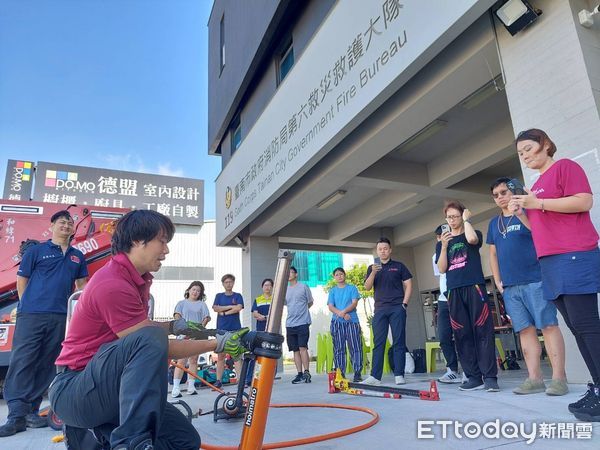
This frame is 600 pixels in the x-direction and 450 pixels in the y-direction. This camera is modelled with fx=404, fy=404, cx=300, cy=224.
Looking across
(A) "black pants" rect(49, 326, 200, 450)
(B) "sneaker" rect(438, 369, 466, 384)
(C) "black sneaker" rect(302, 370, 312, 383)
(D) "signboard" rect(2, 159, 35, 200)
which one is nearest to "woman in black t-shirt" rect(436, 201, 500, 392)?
(B) "sneaker" rect(438, 369, 466, 384)

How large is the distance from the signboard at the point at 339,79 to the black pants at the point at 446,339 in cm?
248

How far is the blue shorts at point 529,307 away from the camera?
9.24 ft

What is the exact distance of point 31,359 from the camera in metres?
3.07

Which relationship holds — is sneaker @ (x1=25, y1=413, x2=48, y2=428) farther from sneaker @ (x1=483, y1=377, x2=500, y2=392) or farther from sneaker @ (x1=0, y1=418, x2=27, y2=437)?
sneaker @ (x1=483, y1=377, x2=500, y2=392)

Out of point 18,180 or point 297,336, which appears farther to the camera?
point 18,180

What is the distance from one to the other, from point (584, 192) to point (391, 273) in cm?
271

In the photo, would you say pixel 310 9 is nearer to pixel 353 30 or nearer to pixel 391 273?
pixel 353 30

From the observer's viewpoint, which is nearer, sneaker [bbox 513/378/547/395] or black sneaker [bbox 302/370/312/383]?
sneaker [bbox 513/378/547/395]

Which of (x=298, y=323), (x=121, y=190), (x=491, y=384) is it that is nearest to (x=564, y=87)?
(x=491, y=384)

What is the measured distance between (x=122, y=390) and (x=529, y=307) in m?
2.85

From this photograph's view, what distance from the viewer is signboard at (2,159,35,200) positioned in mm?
21922

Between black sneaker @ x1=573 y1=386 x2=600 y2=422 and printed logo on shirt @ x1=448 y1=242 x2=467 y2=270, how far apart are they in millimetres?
1860

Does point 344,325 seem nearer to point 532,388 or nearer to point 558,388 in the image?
point 532,388

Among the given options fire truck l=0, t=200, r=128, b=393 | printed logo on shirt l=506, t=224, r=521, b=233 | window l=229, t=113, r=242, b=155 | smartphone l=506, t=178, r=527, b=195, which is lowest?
printed logo on shirt l=506, t=224, r=521, b=233
